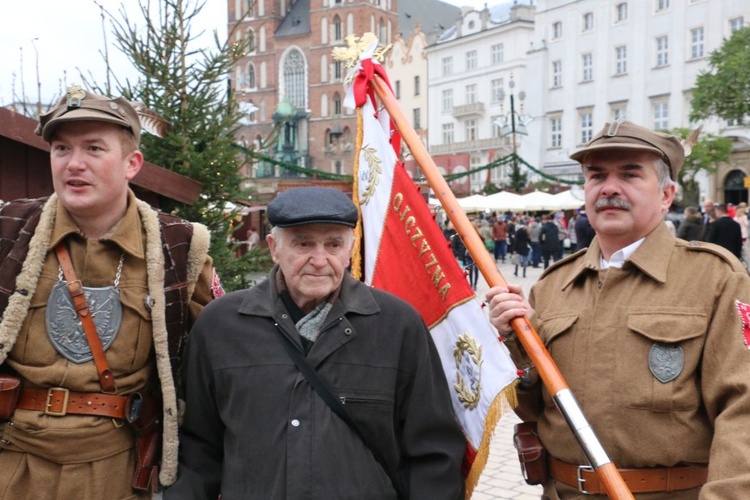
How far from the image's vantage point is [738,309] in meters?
2.53

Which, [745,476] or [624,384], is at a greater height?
[624,384]

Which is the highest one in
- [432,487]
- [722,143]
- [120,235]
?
[722,143]

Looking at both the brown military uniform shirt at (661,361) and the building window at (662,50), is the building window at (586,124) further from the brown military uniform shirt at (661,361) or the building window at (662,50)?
the brown military uniform shirt at (661,361)

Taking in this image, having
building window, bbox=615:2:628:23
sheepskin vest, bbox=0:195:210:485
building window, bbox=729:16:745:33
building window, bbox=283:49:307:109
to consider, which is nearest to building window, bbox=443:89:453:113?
building window, bbox=615:2:628:23

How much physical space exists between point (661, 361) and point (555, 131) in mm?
48166

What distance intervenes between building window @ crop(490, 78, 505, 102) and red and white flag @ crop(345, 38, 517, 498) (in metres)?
53.7

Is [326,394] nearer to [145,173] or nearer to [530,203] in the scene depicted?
[145,173]

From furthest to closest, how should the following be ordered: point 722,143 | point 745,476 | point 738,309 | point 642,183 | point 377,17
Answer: point 377,17 → point 722,143 → point 642,183 → point 738,309 → point 745,476

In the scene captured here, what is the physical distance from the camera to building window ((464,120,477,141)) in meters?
59.8

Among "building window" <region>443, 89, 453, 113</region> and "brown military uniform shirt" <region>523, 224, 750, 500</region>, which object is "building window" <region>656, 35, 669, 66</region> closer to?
"building window" <region>443, 89, 453, 113</region>


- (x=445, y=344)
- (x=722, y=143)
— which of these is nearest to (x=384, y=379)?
(x=445, y=344)

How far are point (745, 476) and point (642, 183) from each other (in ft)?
3.46

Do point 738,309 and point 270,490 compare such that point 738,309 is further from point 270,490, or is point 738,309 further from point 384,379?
point 270,490

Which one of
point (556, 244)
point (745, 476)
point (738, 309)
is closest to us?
point (745, 476)
